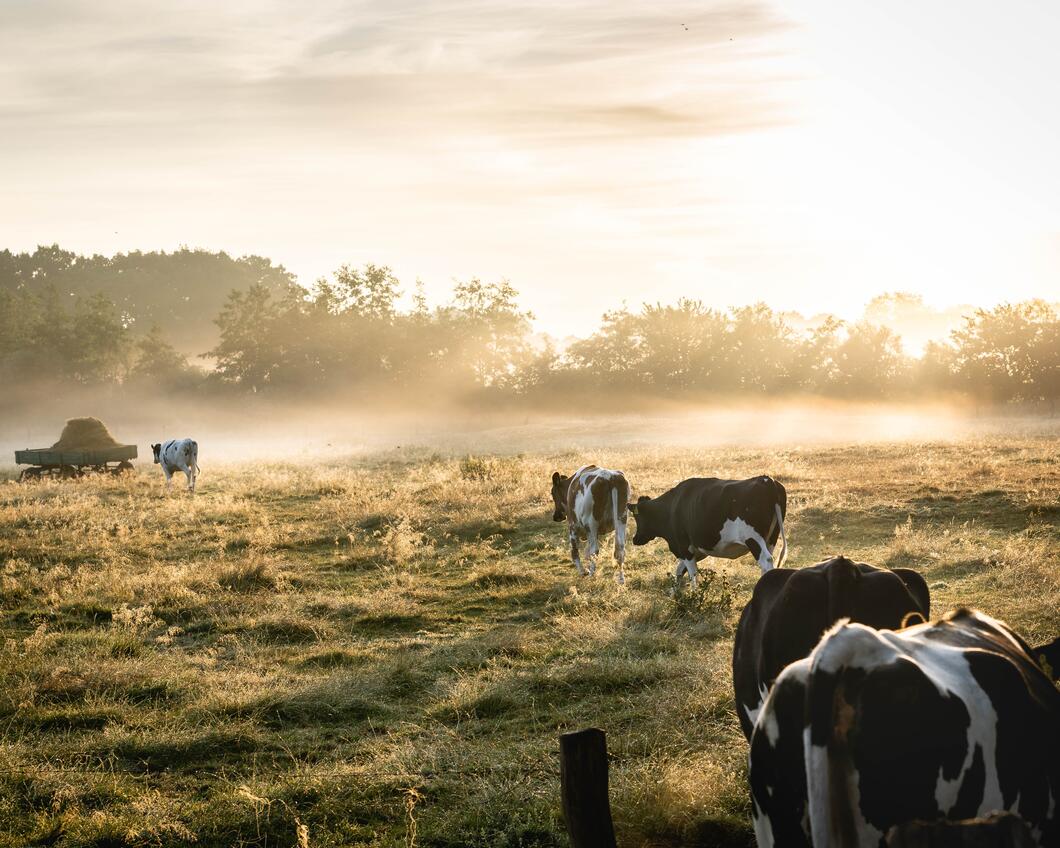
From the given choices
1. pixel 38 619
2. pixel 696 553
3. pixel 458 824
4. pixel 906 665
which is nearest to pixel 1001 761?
pixel 906 665

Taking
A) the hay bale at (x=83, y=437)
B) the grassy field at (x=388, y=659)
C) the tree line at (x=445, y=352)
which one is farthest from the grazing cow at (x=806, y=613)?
the tree line at (x=445, y=352)

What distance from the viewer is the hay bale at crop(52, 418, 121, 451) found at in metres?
30.1

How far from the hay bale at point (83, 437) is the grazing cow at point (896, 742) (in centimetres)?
3064

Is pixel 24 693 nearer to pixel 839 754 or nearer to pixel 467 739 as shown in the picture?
pixel 467 739

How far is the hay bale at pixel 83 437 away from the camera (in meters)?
30.1

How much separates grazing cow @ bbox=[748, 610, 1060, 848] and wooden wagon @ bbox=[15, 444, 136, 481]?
28.8m

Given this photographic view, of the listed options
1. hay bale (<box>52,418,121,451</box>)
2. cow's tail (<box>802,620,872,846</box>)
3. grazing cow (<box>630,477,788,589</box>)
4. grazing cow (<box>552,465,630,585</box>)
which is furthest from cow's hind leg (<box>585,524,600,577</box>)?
hay bale (<box>52,418,121,451</box>)

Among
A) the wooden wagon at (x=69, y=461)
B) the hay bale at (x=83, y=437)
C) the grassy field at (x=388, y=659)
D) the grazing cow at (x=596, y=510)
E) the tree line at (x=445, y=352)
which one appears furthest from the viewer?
the tree line at (x=445, y=352)

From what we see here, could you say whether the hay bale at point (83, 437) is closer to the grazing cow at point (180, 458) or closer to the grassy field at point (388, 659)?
the grazing cow at point (180, 458)

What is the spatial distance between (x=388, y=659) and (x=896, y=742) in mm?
7041

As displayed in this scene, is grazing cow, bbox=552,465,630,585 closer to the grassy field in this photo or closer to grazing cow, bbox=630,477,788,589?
the grassy field

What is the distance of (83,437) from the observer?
30406 mm

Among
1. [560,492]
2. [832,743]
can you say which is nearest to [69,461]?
[560,492]

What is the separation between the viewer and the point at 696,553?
12.1m
